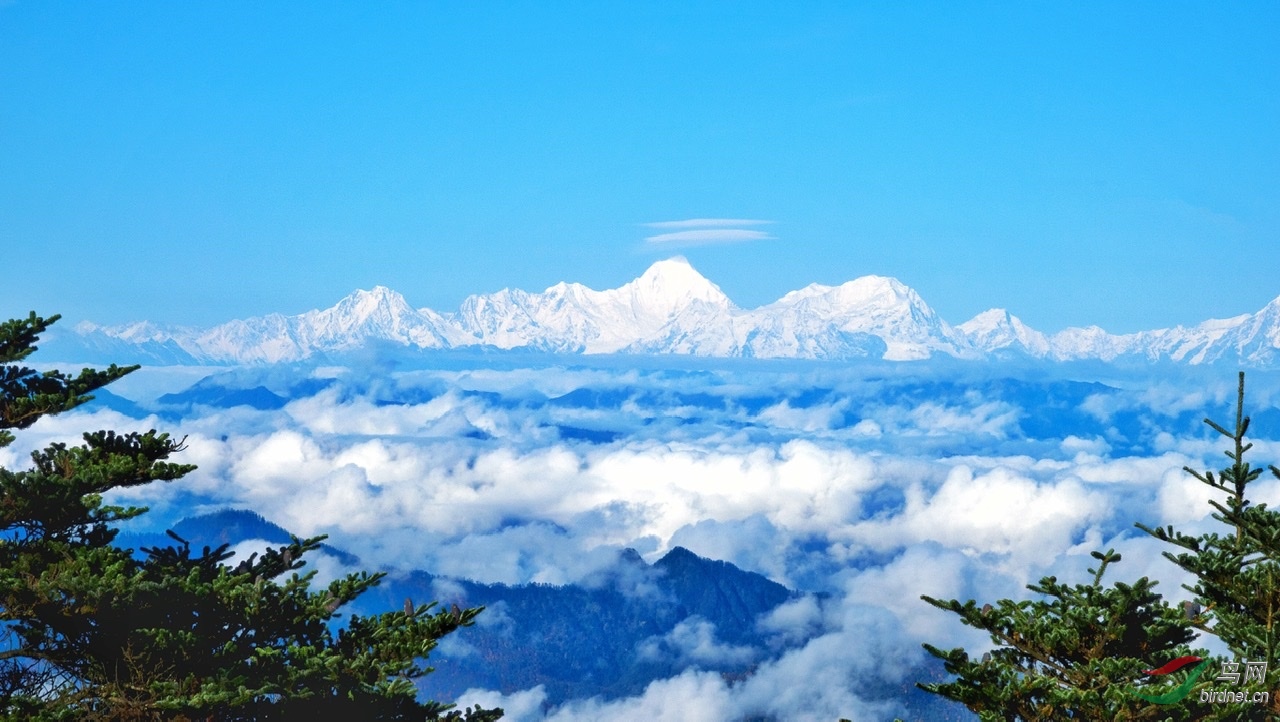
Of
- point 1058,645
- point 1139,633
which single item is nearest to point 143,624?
point 1058,645

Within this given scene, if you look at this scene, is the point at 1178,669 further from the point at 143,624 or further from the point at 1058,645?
the point at 143,624

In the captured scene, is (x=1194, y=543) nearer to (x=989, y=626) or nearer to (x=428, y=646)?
(x=989, y=626)

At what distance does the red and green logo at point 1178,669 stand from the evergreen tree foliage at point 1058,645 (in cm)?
30

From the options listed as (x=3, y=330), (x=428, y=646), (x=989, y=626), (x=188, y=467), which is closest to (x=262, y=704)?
(x=428, y=646)

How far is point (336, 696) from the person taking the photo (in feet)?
80.3

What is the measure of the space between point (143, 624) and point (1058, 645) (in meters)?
19.9

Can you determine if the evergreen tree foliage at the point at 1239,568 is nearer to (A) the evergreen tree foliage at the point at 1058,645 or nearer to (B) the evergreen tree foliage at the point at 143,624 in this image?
(A) the evergreen tree foliage at the point at 1058,645

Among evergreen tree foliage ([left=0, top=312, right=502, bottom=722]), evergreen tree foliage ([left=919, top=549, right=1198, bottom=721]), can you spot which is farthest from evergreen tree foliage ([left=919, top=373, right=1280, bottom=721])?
evergreen tree foliage ([left=0, top=312, right=502, bottom=722])

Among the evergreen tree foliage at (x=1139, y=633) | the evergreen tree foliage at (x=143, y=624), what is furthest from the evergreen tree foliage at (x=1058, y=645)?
the evergreen tree foliage at (x=143, y=624)

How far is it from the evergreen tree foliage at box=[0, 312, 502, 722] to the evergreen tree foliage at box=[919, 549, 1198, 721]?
11.0 m

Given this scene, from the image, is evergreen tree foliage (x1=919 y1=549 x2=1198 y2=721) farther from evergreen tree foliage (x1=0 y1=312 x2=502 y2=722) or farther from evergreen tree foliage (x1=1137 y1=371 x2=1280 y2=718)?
evergreen tree foliage (x1=0 y1=312 x2=502 y2=722)

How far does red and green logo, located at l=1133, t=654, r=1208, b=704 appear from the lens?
Answer: 59.8 feet

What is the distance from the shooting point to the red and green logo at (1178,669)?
1822 cm

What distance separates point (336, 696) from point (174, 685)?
335 cm
